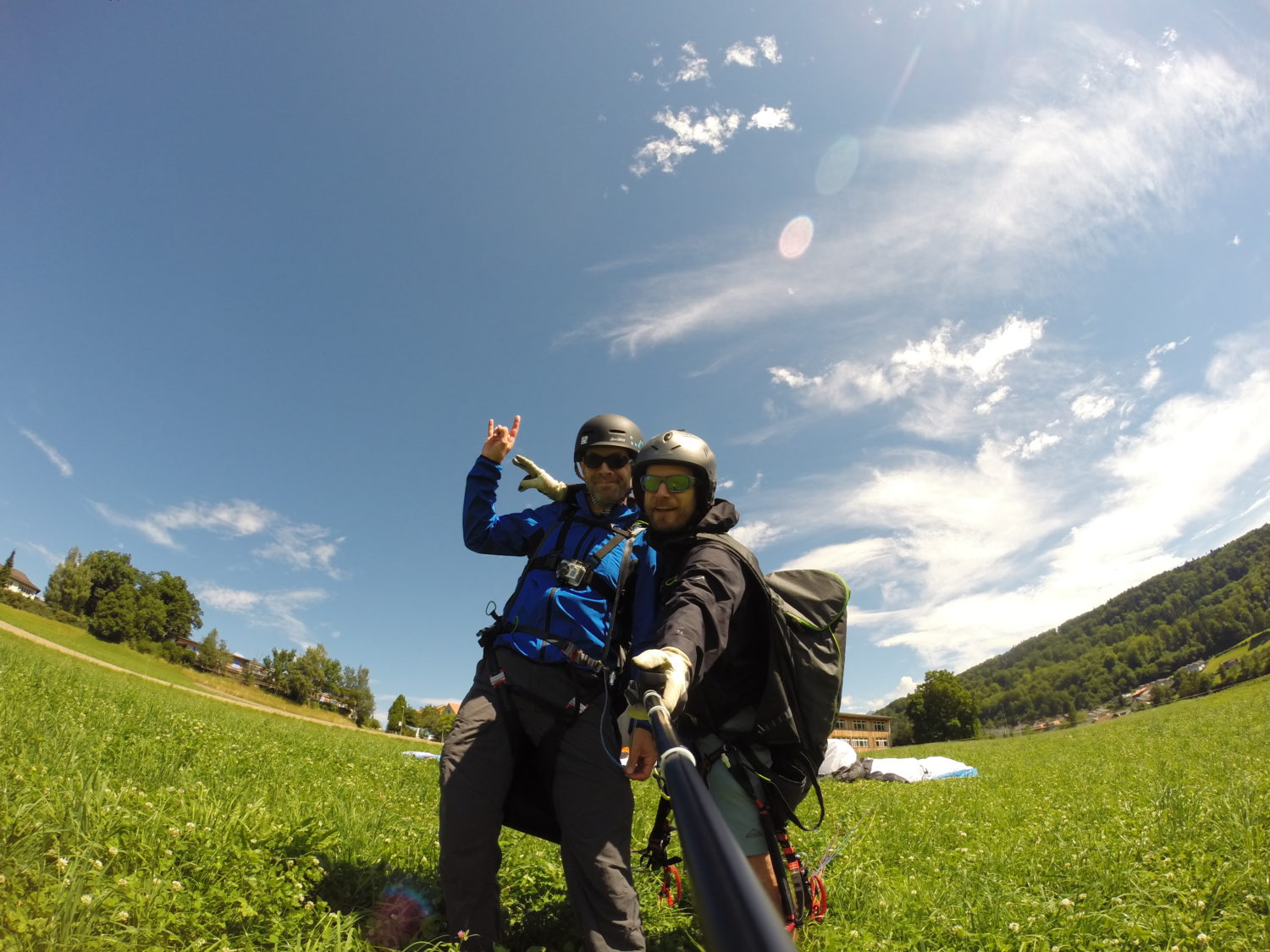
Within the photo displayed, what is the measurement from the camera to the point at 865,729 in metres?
102

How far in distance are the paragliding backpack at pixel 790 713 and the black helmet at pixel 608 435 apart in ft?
4.14

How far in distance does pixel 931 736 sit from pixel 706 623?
10541 centimetres

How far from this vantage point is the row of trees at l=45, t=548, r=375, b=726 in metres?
84.2

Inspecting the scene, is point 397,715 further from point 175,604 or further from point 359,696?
point 175,604

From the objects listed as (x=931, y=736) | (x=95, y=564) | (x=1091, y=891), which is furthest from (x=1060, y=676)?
(x=95, y=564)

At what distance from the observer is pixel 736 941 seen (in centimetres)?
81

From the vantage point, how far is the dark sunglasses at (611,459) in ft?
15.1

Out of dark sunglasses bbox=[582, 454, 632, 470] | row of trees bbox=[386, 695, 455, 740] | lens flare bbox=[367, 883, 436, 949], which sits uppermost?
dark sunglasses bbox=[582, 454, 632, 470]

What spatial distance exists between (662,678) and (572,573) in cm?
175

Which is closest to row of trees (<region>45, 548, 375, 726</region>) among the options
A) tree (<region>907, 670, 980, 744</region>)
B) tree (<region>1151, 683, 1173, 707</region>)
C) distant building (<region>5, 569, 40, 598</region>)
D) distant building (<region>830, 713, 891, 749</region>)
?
distant building (<region>5, 569, 40, 598</region>)

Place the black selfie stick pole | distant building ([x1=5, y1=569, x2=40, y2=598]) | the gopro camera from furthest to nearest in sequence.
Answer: distant building ([x1=5, y1=569, x2=40, y2=598]), the gopro camera, the black selfie stick pole

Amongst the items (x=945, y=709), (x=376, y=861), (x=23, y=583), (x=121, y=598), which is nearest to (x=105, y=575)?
(x=121, y=598)

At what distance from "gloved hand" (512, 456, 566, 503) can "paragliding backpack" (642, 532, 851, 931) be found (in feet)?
5.36

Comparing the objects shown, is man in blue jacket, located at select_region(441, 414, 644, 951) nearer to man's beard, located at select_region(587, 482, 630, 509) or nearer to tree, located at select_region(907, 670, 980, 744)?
man's beard, located at select_region(587, 482, 630, 509)
